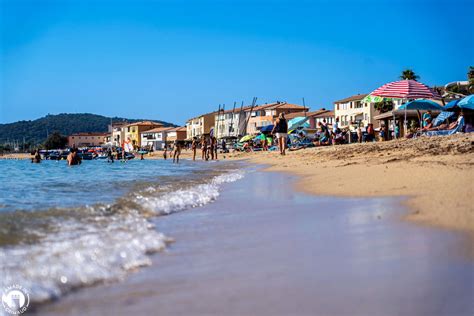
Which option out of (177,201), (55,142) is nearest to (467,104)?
(177,201)

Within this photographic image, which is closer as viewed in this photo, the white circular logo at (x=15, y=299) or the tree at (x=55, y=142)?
the white circular logo at (x=15, y=299)

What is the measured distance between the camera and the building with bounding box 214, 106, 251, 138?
323ft

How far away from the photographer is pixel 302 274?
2.54m

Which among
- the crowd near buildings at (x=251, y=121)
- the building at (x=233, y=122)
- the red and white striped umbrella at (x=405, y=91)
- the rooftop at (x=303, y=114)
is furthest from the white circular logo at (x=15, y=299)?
the building at (x=233, y=122)

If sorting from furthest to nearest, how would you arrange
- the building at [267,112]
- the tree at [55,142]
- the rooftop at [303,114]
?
Answer: the tree at [55,142]
the building at [267,112]
the rooftop at [303,114]

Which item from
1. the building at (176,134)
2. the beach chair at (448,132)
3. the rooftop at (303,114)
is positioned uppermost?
the rooftop at (303,114)

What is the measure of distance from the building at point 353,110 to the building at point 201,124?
3444 cm

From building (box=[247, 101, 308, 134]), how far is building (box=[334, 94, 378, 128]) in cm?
1288

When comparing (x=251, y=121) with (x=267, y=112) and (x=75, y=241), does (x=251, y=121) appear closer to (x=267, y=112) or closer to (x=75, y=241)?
(x=267, y=112)

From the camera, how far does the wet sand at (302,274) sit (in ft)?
7.02

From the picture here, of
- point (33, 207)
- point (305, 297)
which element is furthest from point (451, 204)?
point (33, 207)

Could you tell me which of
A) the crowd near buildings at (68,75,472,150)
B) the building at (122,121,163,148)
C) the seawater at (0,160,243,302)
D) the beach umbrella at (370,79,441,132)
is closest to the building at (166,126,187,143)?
the crowd near buildings at (68,75,472,150)

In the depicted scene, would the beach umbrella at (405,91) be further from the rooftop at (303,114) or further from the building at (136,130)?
the building at (136,130)

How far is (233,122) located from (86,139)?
8061cm
